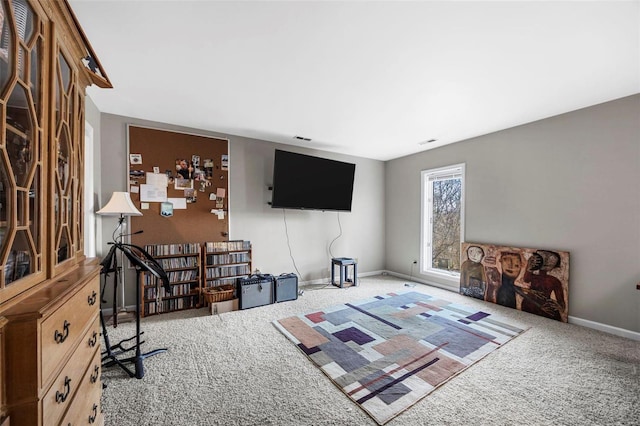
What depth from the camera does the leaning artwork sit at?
3111 millimetres

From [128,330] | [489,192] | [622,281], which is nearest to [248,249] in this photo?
[128,330]

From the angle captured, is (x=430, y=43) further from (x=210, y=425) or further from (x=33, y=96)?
(x=210, y=425)

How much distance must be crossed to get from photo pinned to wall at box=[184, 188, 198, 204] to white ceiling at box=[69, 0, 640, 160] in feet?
2.99

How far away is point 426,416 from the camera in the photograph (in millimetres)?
1644

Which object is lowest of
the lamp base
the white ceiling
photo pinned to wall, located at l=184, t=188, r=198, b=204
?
the lamp base

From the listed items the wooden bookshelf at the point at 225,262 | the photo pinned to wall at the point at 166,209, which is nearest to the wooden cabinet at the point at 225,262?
the wooden bookshelf at the point at 225,262

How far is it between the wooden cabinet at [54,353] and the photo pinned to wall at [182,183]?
2408 mm

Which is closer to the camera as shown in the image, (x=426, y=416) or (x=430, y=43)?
(x=426, y=416)

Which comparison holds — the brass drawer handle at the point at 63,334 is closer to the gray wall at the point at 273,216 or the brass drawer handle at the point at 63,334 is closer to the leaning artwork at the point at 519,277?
the gray wall at the point at 273,216

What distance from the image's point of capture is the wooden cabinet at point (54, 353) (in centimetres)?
75

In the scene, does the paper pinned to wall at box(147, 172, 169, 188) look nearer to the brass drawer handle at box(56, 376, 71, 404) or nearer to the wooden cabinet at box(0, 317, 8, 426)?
the brass drawer handle at box(56, 376, 71, 404)

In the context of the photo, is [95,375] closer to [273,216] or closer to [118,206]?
[118,206]

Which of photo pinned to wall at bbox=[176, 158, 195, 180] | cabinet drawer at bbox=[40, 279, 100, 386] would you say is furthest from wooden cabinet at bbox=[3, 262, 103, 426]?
photo pinned to wall at bbox=[176, 158, 195, 180]

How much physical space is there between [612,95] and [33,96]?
14.4 feet
